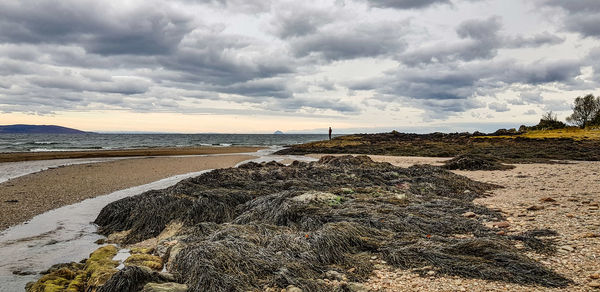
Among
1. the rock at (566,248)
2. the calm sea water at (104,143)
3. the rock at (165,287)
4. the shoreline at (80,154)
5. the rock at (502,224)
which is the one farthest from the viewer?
the calm sea water at (104,143)

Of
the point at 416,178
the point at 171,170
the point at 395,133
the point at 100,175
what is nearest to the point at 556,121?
the point at 395,133

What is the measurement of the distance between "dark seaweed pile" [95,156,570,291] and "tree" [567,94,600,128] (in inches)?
2139

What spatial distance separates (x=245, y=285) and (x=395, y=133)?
152 feet

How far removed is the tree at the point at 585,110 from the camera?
160 feet

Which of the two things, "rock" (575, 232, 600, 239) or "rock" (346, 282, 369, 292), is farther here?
"rock" (575, 232, 600, 239)

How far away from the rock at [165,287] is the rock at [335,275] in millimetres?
1697

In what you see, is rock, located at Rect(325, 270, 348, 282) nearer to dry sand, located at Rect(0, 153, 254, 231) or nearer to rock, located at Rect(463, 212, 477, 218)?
rock, located at Rect(463, 212, 477, 218)

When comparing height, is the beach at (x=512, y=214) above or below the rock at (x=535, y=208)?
below

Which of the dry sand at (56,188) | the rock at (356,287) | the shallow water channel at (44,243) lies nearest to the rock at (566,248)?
the rock at (356,287)

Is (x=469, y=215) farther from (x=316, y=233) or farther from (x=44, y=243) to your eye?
(x=44, y=243)

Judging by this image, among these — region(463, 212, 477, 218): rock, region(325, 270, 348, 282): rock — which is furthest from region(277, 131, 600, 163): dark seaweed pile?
region(325, 270, 348, 282): rock

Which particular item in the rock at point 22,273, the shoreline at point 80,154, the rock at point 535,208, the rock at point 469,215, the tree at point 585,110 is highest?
the tree at point 585,110

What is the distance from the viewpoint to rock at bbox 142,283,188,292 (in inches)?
142

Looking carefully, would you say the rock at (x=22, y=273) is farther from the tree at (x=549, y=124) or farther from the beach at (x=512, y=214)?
the tree at (x=549, y=124)
